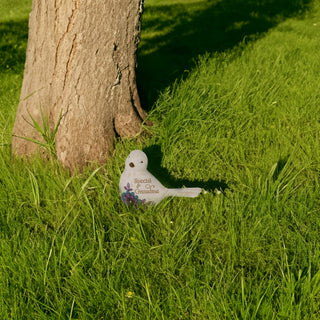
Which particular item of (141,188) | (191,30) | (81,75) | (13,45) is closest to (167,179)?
(141,188)

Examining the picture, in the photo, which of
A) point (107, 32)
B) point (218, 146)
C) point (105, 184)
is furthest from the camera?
point (218, 146)

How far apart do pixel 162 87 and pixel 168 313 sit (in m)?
2.37

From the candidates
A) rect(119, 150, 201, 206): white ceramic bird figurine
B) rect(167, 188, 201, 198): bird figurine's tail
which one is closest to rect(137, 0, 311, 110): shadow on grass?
rect(119, 150, 201, 206): white ceramic bird figurine

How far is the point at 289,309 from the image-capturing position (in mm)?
1505

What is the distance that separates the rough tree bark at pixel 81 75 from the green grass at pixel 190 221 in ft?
0.55

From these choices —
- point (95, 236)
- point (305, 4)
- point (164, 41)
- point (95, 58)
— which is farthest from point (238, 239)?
point (305, 4)

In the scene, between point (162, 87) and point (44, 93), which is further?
point (162, 87)

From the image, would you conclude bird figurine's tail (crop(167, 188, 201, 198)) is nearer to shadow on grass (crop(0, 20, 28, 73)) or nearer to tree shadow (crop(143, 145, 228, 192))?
tree shadow (crop(143, 145, 228, 192))

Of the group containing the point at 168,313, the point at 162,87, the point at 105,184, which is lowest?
the point at 168,313

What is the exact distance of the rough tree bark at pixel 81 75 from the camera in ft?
7.66

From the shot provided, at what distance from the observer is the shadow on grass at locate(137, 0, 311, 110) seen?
4156 mm

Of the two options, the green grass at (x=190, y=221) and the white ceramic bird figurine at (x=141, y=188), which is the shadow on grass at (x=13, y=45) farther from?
the white ceramic bird figurine at (x=141, y=188)

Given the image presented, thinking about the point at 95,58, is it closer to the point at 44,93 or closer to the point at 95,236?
the point at 44,93

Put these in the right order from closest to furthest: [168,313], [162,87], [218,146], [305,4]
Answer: [168,313] < [218,146] < [162,87] < [305,4]
